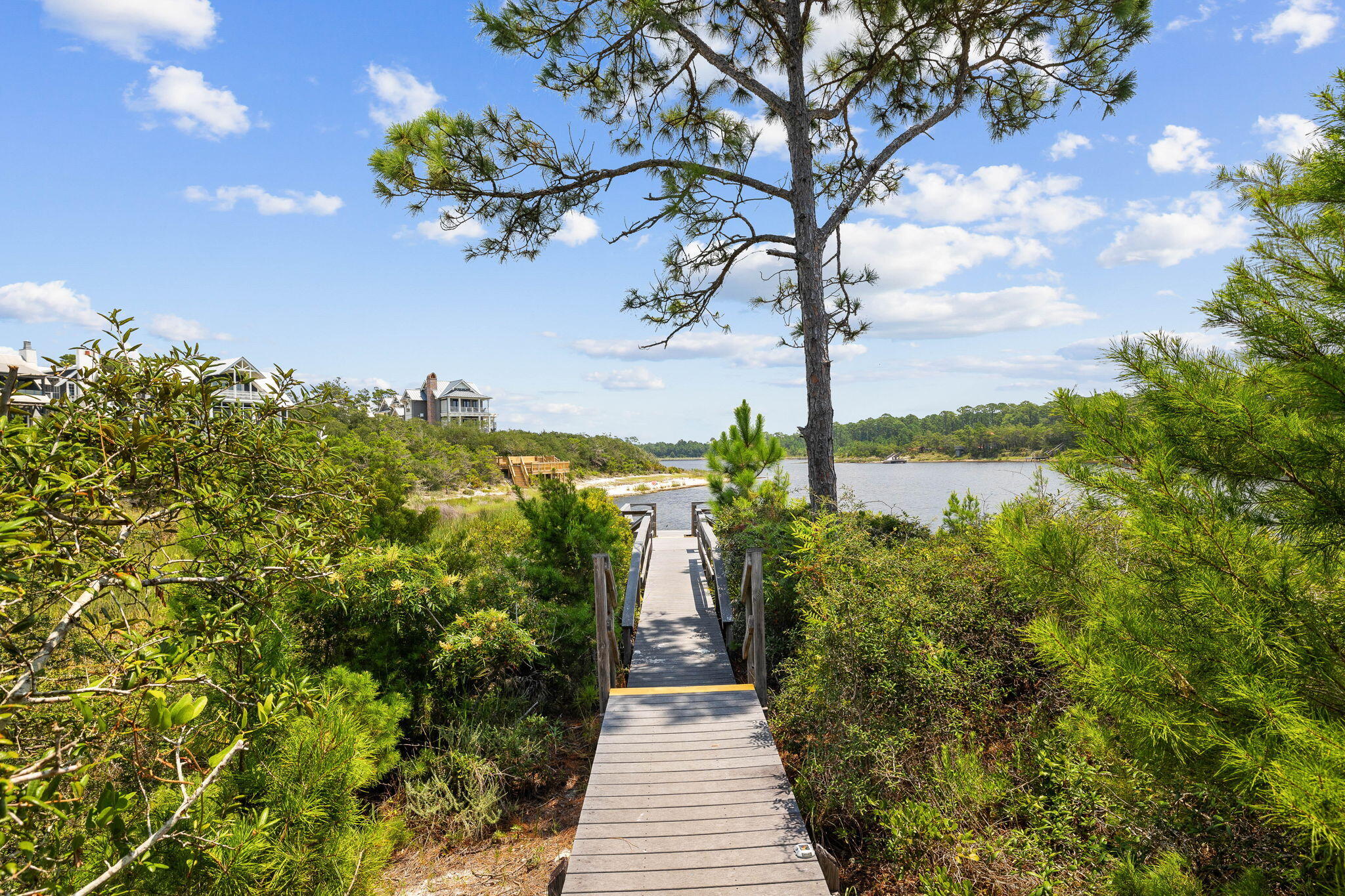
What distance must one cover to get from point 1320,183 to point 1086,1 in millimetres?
8995

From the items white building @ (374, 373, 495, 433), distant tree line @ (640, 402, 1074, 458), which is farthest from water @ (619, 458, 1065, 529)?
white building @ (374, 373, 495, 433)

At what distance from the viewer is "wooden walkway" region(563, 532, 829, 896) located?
3422mm

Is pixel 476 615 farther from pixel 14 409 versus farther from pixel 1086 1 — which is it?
pixel 1086 1

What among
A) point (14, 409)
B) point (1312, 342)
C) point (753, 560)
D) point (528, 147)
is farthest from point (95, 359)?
point (528, 147)

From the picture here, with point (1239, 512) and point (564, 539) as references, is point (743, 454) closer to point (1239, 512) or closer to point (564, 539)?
point (564, 539)

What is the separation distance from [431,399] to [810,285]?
6096 centimetres

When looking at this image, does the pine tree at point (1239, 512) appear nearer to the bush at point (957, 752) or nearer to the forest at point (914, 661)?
the forest at point (914, 661)

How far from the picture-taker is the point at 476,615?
5.84 m

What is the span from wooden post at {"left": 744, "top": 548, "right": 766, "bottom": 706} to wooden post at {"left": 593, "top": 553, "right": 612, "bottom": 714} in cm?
141

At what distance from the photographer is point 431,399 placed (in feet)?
207

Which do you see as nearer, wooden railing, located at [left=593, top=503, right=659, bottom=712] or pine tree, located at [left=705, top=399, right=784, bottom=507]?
wooden railing, located at [left=593, top=503, right=659, bottom=712]

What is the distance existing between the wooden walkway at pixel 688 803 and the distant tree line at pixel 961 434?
108 inches

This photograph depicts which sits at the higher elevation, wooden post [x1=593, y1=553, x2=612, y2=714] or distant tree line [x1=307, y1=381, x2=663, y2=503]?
distant tree line [x1=307, y1=381, x2=663, y2=503]

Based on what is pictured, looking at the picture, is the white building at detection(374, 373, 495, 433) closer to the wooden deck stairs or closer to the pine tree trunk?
the wooden deck stairs
